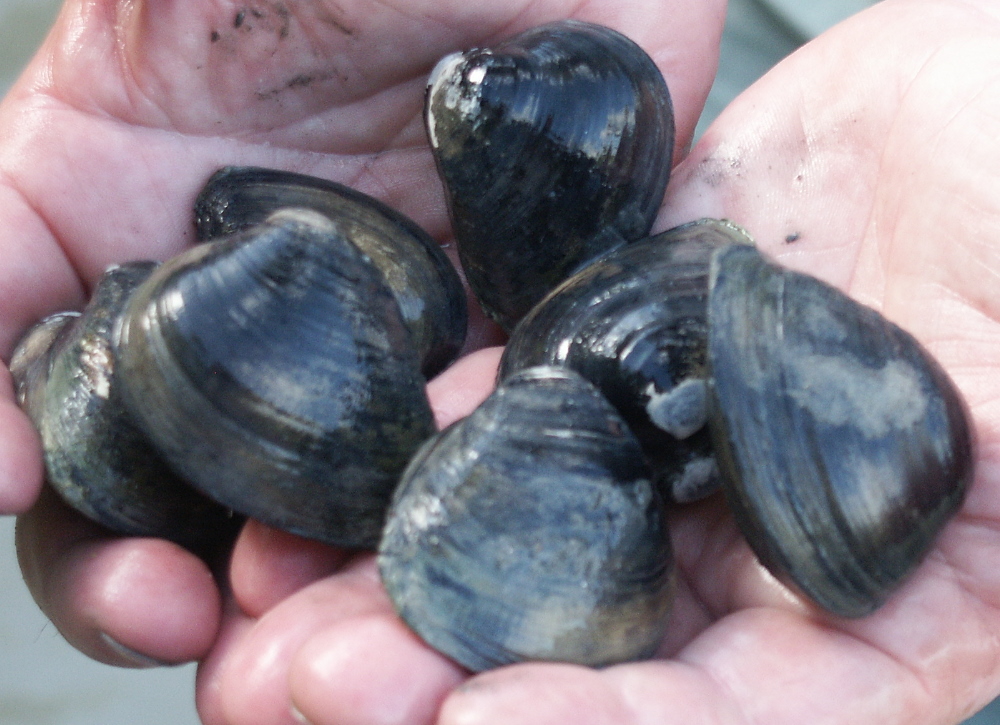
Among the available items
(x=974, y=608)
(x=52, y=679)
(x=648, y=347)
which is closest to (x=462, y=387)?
(x=648, y=347)

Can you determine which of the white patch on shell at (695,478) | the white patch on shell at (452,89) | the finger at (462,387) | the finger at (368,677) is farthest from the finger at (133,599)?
the white patch on shell at (452,89)

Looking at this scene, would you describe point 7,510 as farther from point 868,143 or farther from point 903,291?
point 868,143

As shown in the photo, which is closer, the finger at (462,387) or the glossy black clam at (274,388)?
the glossy black clam at (274,388)

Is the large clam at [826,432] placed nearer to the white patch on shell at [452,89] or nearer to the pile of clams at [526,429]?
the pile of clams at [526,429]

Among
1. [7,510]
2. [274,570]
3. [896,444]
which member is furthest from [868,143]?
[7,510]

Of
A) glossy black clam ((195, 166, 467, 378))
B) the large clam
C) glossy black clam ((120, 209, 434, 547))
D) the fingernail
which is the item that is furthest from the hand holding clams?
the large clam

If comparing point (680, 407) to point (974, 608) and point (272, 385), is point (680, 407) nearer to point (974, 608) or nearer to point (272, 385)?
point (974, 608)
